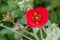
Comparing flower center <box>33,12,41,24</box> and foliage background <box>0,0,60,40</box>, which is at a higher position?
flower center <box>33,12,41,24</box>

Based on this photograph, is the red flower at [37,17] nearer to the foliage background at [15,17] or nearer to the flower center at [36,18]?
the flower center at [36,18]

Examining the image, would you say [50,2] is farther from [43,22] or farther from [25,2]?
[43,22]

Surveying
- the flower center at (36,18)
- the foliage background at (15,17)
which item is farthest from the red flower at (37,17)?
the foliage background at (15,17)

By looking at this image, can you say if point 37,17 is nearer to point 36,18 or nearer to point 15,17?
point 36,18

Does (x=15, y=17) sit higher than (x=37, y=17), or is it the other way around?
(x=37, y=17)

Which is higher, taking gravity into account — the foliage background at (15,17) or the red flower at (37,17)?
the red flower at (37,17)

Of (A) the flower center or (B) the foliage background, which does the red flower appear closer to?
(A) the flower center

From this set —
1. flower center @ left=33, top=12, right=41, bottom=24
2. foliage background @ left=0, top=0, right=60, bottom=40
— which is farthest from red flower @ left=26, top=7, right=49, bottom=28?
foliage background @ left=0, top=0, right=60, bottom=40

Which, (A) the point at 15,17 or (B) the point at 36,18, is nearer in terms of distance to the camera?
(B) the point at 36,18

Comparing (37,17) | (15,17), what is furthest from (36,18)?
(15,17)
